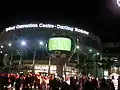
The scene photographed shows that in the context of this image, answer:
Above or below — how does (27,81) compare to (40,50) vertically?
below

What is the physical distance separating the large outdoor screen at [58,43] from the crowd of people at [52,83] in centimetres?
185

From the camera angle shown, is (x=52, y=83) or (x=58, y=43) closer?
(x=52, y=83)

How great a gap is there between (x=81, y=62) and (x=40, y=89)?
700 inches

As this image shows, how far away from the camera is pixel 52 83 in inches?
580

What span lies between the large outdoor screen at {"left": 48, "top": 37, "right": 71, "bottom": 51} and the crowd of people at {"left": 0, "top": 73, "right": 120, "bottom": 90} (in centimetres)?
185

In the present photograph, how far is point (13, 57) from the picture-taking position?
41.3 meters

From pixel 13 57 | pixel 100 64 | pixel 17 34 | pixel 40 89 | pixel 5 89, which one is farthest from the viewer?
pixel 13 57

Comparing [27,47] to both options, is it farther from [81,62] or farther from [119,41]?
[119,41]

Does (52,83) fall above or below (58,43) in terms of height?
below

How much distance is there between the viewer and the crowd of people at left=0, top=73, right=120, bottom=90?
14.5 m

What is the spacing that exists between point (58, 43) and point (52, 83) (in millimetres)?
3031

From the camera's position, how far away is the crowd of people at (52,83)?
14503 mm

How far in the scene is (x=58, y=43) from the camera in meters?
16.8

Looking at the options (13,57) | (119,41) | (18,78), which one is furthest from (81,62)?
(18,78)
